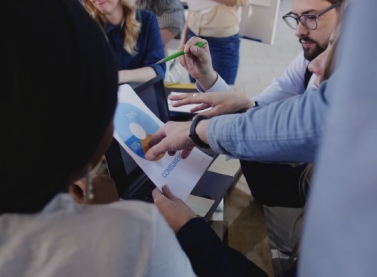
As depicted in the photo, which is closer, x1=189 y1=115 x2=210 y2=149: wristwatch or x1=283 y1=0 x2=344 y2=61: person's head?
x1=189 y1=115 x2=210 y2=149: wristwatch

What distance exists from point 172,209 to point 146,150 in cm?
17

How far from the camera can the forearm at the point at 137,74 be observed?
1.55 metres

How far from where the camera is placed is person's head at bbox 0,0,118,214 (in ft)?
1.25

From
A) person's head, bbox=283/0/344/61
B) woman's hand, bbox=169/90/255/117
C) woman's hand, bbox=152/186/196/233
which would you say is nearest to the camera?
woman's hand, bbox=152/186/196/233

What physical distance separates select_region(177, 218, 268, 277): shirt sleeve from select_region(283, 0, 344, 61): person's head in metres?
0.86

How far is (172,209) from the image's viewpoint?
30.3 inches

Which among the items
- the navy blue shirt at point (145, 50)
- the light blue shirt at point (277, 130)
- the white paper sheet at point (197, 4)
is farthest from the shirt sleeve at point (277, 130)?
the white paper sheet at point (197, 4)

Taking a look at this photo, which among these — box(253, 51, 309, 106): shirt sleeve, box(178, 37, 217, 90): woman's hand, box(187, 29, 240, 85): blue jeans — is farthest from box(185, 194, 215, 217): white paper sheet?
box(187, 29, 240, 85): blue jeans

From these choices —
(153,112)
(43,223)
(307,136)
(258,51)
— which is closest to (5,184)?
(43,223)

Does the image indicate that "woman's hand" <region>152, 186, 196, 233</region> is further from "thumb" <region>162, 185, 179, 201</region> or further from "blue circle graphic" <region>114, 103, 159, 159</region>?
"blue circle graphic" <region>114, 103, 159, 159</region>

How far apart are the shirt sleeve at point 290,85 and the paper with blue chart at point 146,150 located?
58 centimetres

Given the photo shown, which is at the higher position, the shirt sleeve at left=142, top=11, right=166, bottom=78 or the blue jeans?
the shirt sleeve at left=142, top=11, right=166, bottom=78

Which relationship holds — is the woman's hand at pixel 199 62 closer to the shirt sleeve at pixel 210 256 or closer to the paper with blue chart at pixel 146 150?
the paper with blue chart at pixel 146 150

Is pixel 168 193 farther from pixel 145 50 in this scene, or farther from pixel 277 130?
pixel 145 50
